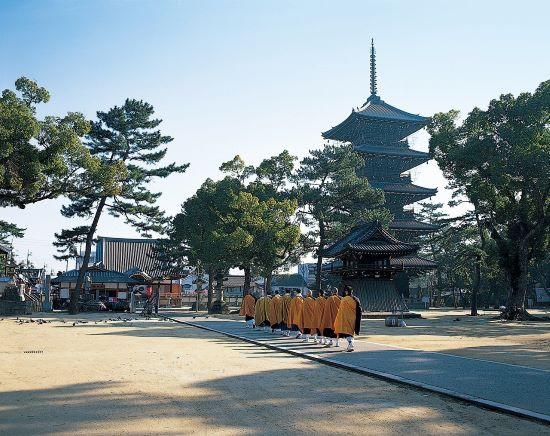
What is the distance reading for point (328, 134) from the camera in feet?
183

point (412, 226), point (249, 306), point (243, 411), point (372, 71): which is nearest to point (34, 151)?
point (249, 306)

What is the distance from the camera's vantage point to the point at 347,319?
1330 cm

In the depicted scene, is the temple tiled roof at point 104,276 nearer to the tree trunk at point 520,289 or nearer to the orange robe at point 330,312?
the tree trunk at point 520,289

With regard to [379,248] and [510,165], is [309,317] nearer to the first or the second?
[510,165]

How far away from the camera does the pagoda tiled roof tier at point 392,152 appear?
51388 millimetres

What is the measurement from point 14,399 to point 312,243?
33491mm

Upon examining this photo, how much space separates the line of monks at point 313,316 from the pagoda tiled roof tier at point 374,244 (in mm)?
13620

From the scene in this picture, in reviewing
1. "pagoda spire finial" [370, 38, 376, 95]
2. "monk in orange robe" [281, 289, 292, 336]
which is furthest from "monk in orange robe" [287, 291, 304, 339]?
"pagoda spire finial" [370, 38, 376, 95]

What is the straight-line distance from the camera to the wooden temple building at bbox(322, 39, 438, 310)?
5075cm

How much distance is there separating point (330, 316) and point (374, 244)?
2051 centimetres

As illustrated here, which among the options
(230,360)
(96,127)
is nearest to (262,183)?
(96,127)

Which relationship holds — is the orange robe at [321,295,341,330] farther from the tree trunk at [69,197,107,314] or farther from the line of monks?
the tree trunk at [69,197,107,314]

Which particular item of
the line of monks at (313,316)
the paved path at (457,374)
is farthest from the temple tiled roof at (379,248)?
the paved path at (457,374)

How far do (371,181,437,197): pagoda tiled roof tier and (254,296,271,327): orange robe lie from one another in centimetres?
3243
